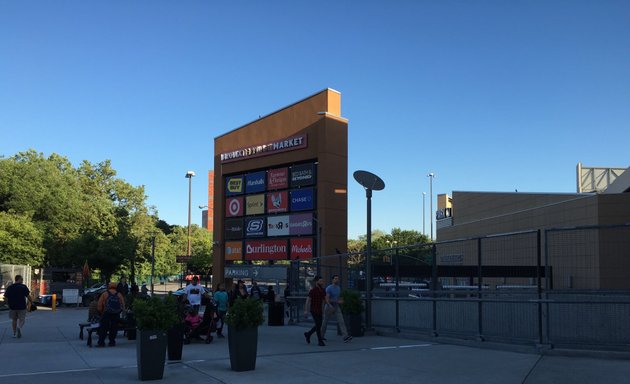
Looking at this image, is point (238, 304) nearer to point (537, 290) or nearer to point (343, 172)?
point (537, 290)

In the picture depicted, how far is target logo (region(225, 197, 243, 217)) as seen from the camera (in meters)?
44.6

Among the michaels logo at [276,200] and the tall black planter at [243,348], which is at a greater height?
the michaels logo at [276,200]

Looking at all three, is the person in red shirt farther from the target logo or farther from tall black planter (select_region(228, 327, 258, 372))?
the target logo

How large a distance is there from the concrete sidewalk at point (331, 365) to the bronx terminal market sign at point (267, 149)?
2614 cm

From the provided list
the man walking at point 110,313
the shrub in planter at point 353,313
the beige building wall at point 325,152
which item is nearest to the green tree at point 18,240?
the beige building wall at point 325,152

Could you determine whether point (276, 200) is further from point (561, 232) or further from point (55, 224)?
point (561, 232)

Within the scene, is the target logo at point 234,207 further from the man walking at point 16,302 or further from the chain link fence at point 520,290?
the chain link fence at point 520,290

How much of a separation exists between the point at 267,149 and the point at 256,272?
30.1ft

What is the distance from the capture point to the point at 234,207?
45.2m

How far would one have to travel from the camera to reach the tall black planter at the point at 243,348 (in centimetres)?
1012

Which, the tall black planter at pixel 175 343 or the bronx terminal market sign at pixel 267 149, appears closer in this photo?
the tall black planter at pixel 175 343

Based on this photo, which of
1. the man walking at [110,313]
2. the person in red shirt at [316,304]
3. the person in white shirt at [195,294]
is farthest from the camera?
the person in white shirt at [195,294]

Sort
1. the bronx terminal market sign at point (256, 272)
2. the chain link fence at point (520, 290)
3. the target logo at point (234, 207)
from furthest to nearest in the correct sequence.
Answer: the target logo at point (234, 207) < the bronx terminal market sign at point (256, 272) < the chain link fence at point (520, 290)

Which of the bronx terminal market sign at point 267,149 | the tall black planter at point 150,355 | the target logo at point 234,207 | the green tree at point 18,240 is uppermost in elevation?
the bronx terminal market sign at point 267,149
